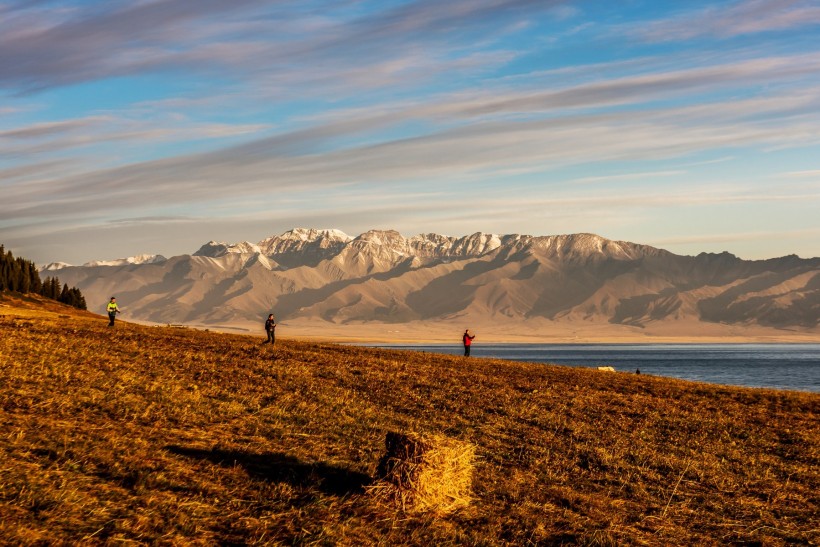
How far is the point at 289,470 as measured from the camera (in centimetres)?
1714

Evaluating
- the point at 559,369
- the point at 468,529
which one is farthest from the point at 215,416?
the point at 559,369

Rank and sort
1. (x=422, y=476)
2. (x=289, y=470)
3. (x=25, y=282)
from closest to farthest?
1. (x=422, y=476)
2. (x=289, y=470)
3. (x=25, y=282)

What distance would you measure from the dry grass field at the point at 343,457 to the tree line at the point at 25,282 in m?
94.8

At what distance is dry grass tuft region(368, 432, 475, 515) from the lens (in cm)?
1579

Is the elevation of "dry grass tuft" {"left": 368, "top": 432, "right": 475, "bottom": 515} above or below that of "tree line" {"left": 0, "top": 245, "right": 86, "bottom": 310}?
below

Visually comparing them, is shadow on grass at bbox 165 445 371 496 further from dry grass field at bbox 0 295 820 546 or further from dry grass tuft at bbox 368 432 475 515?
dry grass tuft at bbox 368 432 475 515

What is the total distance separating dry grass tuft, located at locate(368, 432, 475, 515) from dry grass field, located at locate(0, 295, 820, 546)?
0.21 metres

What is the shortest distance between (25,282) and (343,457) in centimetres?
12120

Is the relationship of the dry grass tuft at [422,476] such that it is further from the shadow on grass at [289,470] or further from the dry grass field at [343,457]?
the shadow on grass at [289,470]

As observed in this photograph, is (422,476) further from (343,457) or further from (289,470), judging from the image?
(343,457)

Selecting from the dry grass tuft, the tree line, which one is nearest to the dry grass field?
the dry grass tuft

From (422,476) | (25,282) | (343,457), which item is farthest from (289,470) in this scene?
(25,282)

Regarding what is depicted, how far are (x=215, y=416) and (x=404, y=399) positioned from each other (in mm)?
8918

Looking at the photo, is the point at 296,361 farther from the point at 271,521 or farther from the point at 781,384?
the point at 781,384
